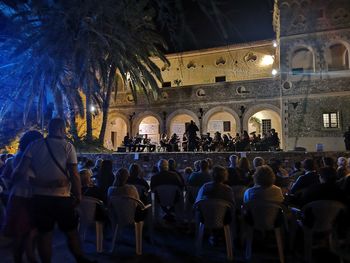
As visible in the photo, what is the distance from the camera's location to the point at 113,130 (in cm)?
2859

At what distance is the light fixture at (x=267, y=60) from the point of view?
25.2 metres

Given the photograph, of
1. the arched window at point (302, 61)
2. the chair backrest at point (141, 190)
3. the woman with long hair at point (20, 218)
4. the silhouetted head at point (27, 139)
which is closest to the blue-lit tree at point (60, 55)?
the silhouetted head at point (27, 139)

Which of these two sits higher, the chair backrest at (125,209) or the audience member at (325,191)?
the audience member at (325,191)

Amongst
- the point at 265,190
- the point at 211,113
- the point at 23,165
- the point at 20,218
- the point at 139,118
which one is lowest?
the point at 20,218

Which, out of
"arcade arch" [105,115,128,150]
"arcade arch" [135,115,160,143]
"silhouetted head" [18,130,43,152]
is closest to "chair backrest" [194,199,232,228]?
"silhouetted head" [18,130,43,152]

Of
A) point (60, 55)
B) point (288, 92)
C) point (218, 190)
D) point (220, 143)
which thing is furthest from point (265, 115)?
point (218, 190)

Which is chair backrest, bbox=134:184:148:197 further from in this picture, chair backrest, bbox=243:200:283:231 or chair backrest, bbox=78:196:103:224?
chair backrest, bbox=243:200:283:231

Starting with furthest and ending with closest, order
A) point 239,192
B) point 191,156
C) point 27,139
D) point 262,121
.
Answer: point 262,121, point 191,156, point 239,192, point 27,139

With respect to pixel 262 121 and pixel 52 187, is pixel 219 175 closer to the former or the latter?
pixel 52 187

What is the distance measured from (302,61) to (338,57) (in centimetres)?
225

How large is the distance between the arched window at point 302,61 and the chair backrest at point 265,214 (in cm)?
1839

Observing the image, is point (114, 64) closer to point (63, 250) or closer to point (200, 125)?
point (200, 125)

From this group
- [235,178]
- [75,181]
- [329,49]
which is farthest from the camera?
[329,49]

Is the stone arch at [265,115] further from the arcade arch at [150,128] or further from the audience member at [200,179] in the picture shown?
the audience member at [200,179]
